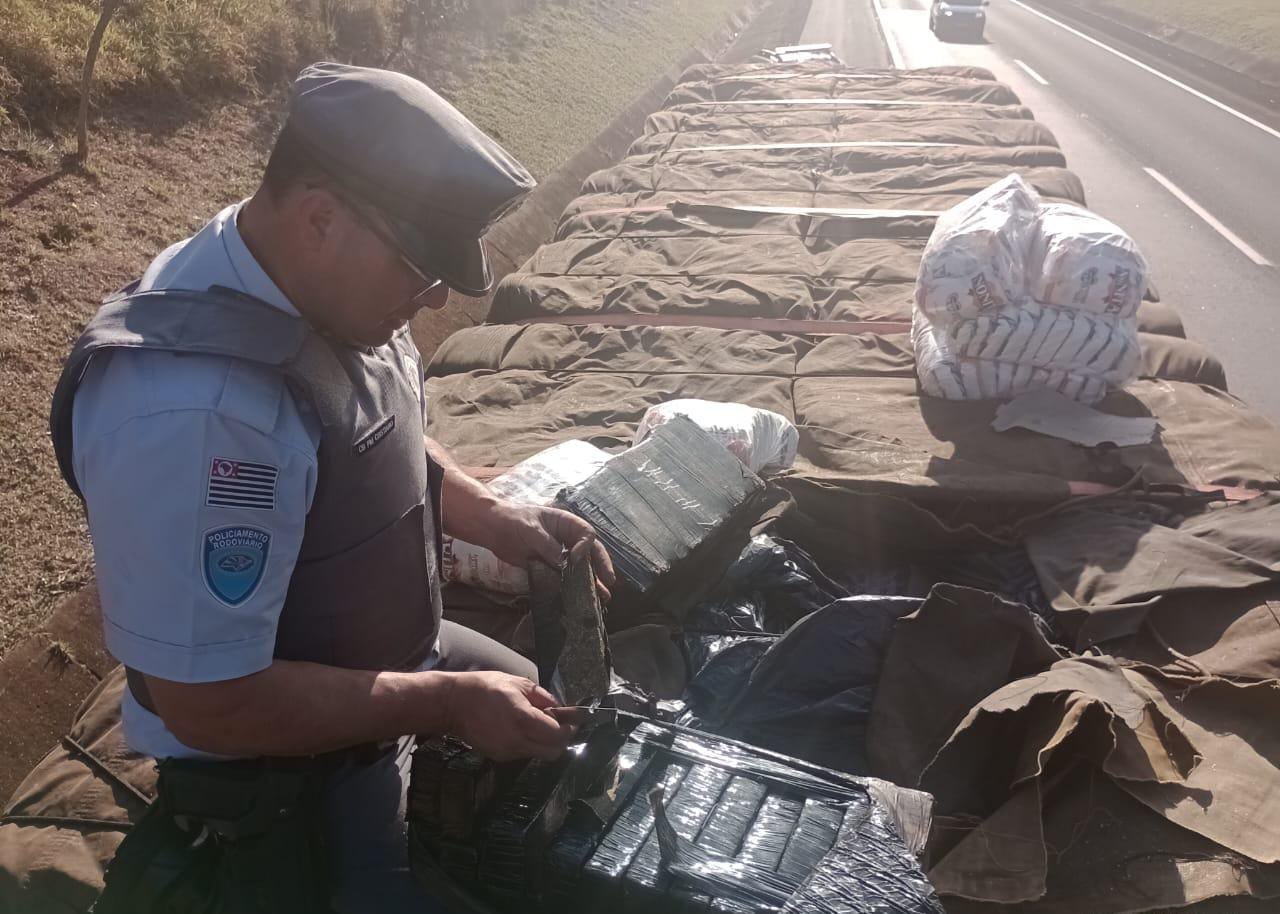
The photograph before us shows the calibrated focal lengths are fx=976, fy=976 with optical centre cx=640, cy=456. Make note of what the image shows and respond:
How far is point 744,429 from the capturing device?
3.28 meters

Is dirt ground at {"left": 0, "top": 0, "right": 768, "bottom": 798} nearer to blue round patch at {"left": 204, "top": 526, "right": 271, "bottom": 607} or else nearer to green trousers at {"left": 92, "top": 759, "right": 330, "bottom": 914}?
green trousers at {"left": 92, "top": 759, "right": 330, "bottom": 914}

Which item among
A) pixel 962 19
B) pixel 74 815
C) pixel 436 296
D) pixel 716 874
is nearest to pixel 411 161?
pixel 436 296

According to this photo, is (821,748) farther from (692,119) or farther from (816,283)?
(692,119)

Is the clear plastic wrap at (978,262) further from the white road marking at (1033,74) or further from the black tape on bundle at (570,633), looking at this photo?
the white road marking at (1033,74)

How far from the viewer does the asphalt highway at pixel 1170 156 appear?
279 inches

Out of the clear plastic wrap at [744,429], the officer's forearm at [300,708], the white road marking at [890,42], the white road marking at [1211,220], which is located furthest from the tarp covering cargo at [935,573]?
the white road marking at [890,42]

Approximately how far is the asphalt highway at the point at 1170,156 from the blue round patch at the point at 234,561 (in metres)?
5.80

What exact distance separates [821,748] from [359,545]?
1.27m

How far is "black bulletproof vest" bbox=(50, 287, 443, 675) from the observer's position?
1543 millimetres

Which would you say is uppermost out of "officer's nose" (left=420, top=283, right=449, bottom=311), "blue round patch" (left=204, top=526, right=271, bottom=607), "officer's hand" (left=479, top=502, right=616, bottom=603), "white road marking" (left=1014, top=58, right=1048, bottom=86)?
"white road marking" (left=1014, top=58, right=1048, bottom=86)

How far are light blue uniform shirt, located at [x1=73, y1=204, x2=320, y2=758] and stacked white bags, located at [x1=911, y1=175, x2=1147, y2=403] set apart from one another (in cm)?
272

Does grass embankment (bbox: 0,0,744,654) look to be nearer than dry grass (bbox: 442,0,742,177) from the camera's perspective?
Yes

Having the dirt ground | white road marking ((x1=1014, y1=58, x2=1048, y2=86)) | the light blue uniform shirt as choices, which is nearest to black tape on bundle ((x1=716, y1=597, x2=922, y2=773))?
the light blue uniform shirt

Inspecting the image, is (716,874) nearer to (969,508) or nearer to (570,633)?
(570,633)
